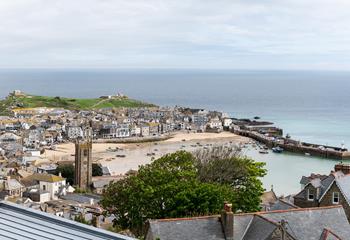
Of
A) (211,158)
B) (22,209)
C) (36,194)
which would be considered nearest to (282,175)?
(36,194)

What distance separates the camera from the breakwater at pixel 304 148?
241ft

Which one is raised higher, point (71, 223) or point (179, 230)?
point (71, 223)

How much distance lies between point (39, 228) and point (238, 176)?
790 inches

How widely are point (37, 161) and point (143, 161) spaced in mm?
12781

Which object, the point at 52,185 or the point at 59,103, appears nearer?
the point at 52,185

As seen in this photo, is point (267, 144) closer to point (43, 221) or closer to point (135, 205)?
point (135, 205)

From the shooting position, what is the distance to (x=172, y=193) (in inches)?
770

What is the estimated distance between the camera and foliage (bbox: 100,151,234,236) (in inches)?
749

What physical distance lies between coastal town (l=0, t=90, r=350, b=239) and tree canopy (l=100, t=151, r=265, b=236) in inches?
43.5

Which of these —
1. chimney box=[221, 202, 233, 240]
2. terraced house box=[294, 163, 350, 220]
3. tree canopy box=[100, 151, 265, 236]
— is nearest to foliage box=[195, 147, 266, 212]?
tree canopy box=[100, 151, 265, 236]

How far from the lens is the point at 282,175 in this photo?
58.5 m

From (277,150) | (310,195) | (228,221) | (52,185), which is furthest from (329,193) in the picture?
(277,150)

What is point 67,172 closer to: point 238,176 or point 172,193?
point 238,176

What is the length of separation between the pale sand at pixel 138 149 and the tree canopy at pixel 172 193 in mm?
36959
